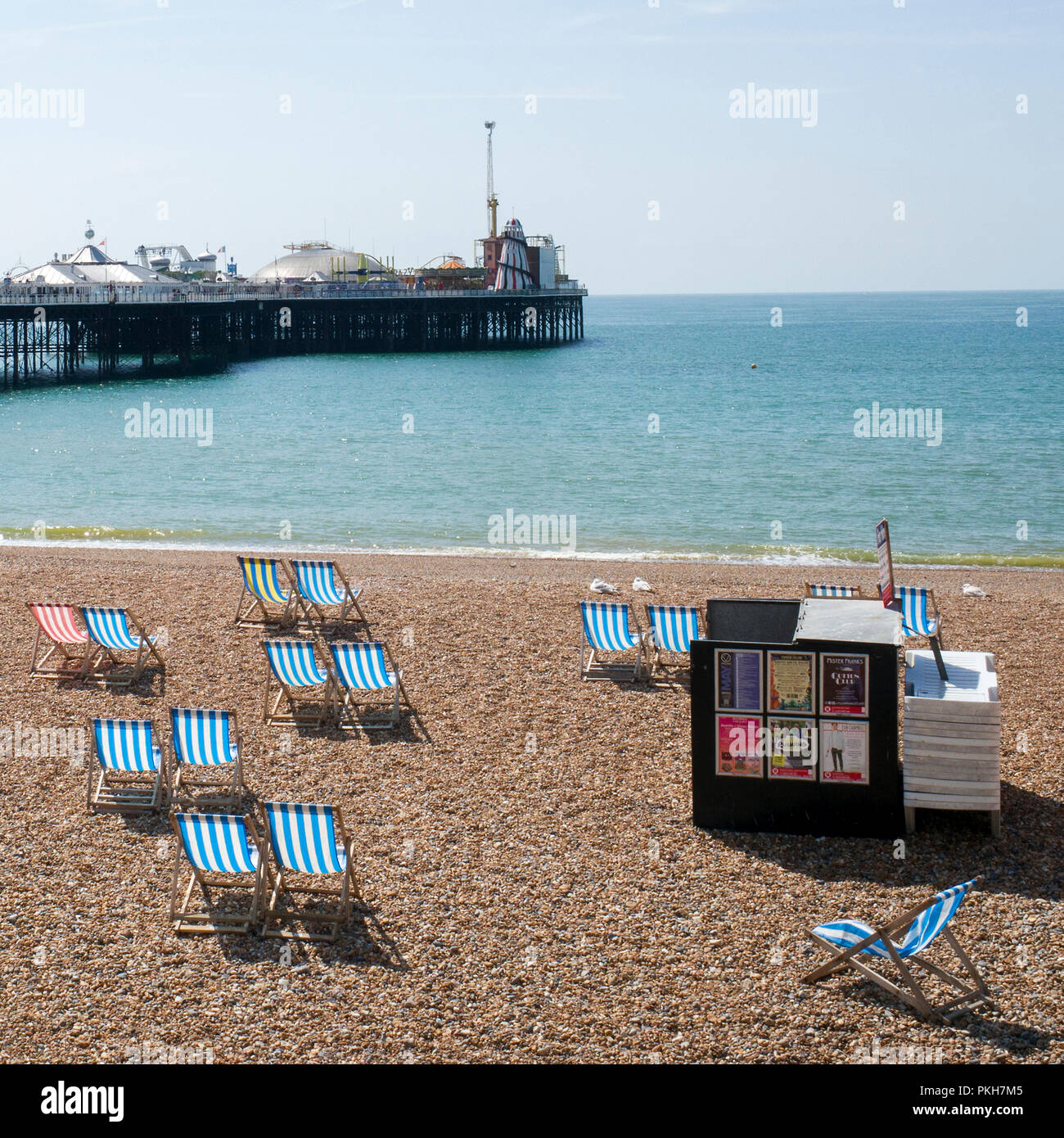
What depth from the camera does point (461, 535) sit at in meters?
18.4

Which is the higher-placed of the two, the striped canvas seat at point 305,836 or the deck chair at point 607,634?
the deck chair at point 607,634

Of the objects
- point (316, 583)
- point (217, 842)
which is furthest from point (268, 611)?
point (217, 842)

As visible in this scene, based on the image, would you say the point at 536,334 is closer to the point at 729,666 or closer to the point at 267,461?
the point at 267,461

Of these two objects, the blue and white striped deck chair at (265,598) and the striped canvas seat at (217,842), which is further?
the blue and white striped deck chair at (265,598)

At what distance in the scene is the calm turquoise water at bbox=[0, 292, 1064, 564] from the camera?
18.7 m

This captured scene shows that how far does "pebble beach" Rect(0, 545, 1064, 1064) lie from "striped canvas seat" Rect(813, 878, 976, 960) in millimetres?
165

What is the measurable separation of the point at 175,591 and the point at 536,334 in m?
55.6

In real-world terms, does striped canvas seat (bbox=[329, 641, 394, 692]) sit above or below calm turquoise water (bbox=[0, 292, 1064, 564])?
below

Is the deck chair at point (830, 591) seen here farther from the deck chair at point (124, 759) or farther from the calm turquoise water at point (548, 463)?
the calm turquoise water at point (548, 463)

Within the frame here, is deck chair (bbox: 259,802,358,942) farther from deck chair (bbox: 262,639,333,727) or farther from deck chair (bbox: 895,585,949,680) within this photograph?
deck chair (bbox: 895,585,949,680)

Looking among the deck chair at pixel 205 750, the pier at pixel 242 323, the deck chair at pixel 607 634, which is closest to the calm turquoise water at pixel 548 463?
the pier at pixel 242 323

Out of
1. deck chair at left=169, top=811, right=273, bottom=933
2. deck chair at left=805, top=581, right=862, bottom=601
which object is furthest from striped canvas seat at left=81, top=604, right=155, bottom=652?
deck chair at left=805, top=581, right=862, bottom=601

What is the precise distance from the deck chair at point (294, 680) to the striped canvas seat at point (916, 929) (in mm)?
3937

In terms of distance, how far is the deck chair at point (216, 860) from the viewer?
18.2 feet
